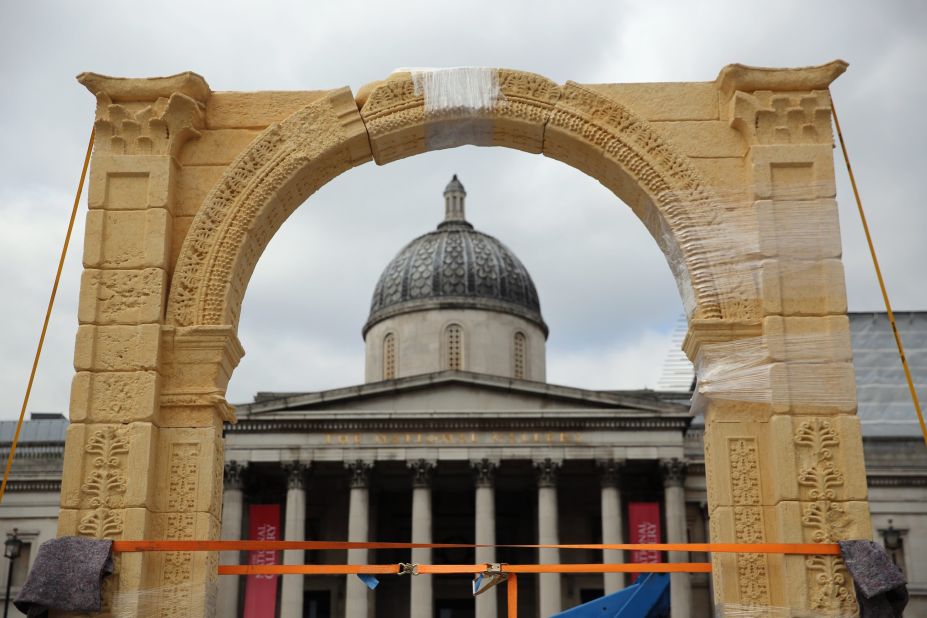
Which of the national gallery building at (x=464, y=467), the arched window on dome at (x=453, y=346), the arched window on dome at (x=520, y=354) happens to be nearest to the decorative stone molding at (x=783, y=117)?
the national gallery building at (x=464, y=467)

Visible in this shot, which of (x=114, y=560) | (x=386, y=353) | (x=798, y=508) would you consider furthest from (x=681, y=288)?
(x=386, y=353)

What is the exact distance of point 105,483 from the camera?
973 centimetres

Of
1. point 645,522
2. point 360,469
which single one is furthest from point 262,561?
point 645,522

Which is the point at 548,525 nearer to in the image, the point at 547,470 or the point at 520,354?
the point at 547,470

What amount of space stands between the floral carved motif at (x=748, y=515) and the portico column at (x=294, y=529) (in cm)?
3155

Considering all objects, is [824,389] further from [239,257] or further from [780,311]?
[239,257]

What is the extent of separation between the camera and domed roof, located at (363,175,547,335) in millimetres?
50406

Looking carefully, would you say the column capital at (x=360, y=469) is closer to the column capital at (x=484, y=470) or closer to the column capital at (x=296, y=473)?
the column capital at (x=296, y=473)

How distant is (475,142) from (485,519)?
3209 centimetres

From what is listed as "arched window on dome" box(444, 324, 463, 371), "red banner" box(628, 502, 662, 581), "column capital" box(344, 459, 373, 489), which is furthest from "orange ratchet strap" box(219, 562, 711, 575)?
"arched window on dome" box(444, 324, 463, 371)

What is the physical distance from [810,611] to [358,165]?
228 inches

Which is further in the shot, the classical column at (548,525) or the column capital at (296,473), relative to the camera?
the column capital at (296,473)

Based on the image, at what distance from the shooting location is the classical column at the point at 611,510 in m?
42.3

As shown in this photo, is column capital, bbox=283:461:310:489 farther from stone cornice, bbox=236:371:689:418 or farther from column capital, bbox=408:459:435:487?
column capital, bbox=408:459:435:487
